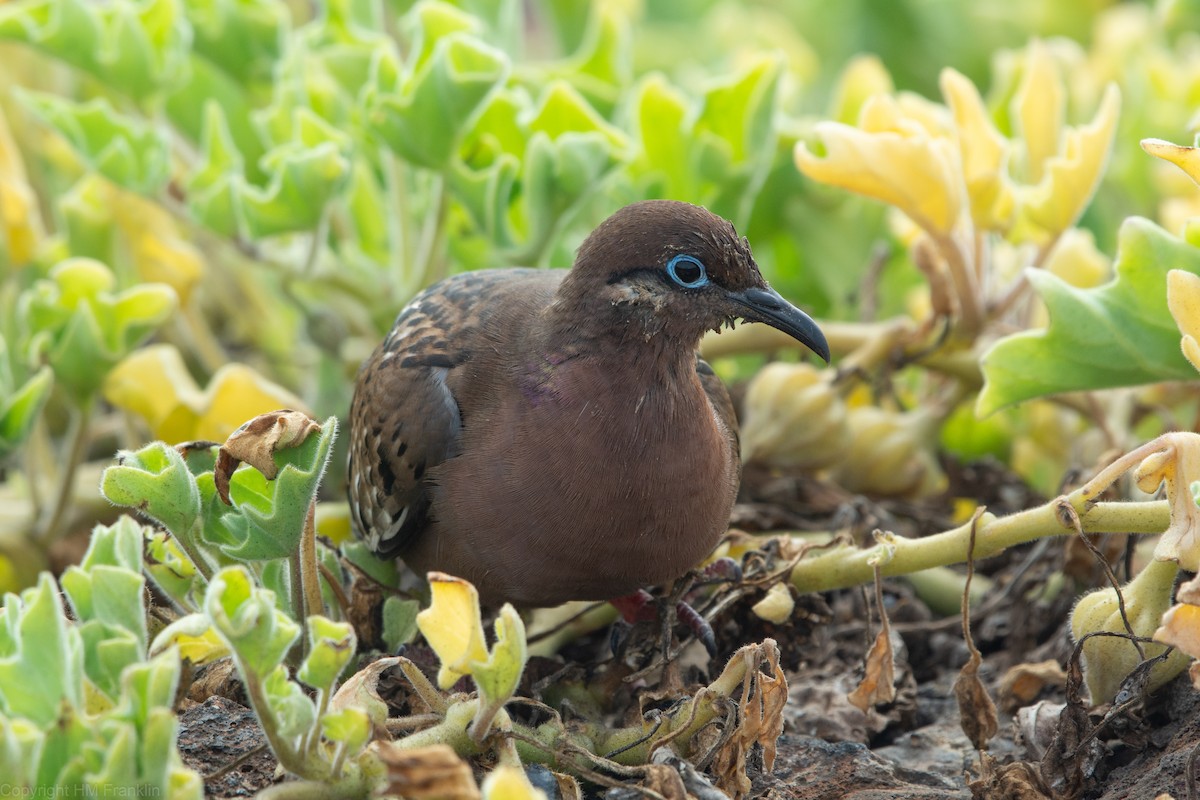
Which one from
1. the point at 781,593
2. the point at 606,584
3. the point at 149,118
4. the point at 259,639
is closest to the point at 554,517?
the point at 606,584

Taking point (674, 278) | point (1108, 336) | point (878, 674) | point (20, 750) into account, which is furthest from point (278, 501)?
point (1108, 336)

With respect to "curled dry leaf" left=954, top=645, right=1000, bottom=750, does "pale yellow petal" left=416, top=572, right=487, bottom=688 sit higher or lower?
higher

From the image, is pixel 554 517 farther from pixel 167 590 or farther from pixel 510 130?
pixel 510 130

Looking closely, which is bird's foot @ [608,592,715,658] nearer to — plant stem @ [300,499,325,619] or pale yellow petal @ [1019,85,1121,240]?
plant stem @ [300,499,325,619]

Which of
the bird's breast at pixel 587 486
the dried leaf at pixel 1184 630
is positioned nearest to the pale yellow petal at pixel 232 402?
the bird's breast at pixel 587 486

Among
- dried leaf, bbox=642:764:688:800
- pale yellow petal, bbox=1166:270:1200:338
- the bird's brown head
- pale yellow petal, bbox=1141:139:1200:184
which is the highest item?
pale yellow petal, bbox=1141:139:1200:184

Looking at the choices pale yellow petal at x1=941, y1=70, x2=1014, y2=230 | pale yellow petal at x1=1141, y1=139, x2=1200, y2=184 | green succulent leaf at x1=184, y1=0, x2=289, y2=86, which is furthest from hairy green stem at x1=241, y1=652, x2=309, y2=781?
green succulent leaf at x1=184, y1=0, x2=289, y2=86

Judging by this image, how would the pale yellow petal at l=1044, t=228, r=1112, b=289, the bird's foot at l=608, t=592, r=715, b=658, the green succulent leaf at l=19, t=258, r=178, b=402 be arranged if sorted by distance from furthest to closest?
1. the pale yellow petal at l=1044, t=228, r=1112, b=289
2. the green succulent leaf at l=19, t=258, r=178, b=402
3. the bird's foot at l=608, t=592, r=715, b=658
